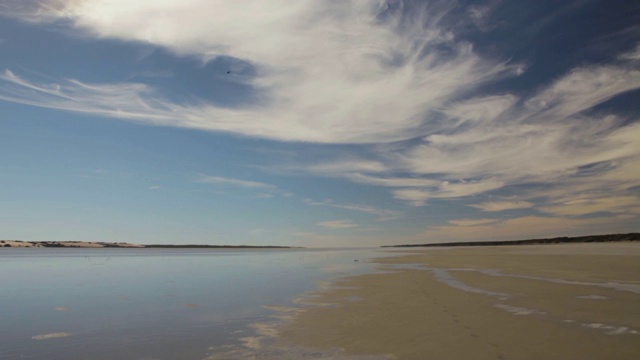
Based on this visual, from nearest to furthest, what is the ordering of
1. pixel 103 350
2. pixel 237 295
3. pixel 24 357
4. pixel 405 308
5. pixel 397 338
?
pixel 24 357
pixel 103 350
pixel 397 338
pixel 405 308
pixel 237 295

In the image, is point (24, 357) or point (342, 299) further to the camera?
point (342, 299)

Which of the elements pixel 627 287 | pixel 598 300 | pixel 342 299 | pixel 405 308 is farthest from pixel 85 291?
pixel 627 287

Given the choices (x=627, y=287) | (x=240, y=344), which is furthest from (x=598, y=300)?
(x=240, y=344)

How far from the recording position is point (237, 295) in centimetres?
1803

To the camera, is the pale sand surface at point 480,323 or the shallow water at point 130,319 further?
the shallow water at point 130,319

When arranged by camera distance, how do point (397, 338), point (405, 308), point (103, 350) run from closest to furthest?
1. point (103, 350)
2. point (397, 338)
3. point (405, 308)

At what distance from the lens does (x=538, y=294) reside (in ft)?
53.7

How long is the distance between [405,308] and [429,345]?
509 centimetres

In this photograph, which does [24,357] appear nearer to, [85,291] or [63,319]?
[63,319]

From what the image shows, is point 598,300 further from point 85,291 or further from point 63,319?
point 85,291

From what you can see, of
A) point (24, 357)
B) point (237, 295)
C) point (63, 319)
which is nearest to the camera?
point (24, 357)

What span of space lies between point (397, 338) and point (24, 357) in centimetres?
873

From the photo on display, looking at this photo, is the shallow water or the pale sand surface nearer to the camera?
the pale sand surface

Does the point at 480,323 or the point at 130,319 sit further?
the point at 130,319
